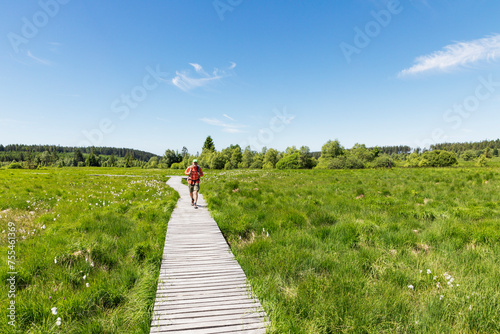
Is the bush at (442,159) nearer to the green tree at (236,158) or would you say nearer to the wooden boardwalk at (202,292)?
the green tree at (236,158)

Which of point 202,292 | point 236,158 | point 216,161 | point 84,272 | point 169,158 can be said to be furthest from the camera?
point 169,158

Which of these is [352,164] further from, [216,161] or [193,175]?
[193,175]

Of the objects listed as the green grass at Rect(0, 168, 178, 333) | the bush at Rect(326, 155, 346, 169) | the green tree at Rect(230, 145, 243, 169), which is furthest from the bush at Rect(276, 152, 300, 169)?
the green grass at Rect(0, 168, 178, 333)

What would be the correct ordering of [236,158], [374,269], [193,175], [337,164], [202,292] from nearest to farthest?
[202,292] → [374,269] → [193,175] → [337,164] → [236,158]

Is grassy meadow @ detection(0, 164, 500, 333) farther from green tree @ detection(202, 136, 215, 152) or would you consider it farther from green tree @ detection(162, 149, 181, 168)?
green tree @ detection(162, 149, 181, 168)

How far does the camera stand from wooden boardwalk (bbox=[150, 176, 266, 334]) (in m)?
3.29

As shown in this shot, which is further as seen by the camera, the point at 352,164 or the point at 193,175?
the point at 352,164

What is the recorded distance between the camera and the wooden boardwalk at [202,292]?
3.29 m

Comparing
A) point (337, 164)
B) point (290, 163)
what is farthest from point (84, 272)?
point (290, 163)

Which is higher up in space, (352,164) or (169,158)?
(169,158)

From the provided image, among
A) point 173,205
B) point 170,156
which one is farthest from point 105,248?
point 170,156

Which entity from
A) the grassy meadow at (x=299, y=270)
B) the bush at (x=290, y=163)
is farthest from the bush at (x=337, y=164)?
the grassy meadow at (x=299, y=270)

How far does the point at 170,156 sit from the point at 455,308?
111m

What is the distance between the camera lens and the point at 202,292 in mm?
4113
